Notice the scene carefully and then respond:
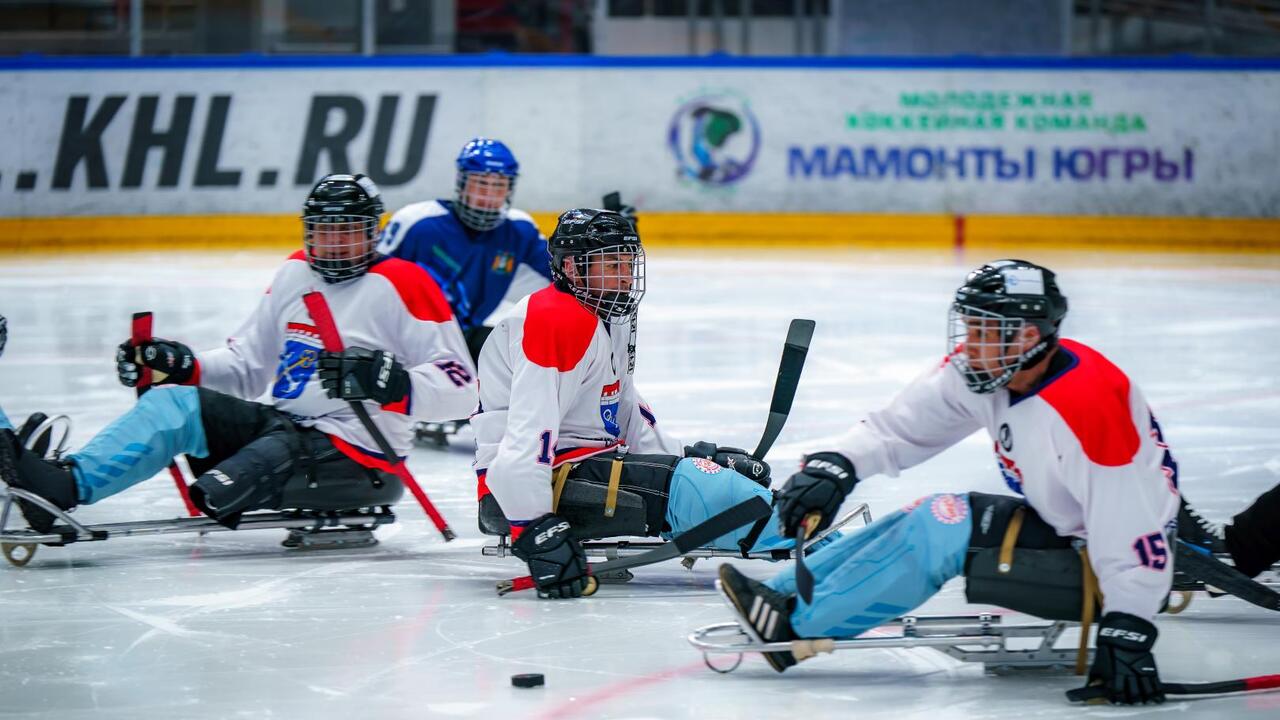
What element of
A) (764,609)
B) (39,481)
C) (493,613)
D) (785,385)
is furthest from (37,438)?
(764,609)

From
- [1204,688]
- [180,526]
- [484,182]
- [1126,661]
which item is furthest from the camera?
[484,182]

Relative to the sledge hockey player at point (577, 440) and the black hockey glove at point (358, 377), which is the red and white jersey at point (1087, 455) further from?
the black hockey glove at point (358, 377)

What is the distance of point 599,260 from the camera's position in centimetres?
429

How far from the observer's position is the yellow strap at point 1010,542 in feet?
11.3

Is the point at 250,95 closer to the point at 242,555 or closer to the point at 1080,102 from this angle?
the point at 1080,102

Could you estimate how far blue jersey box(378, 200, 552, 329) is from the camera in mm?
7012

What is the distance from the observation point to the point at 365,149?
1399 cm

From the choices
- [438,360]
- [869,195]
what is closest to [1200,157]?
[869,195]

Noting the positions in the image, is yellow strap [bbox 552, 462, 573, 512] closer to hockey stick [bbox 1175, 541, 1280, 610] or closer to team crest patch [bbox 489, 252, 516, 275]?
hockey stick [bbox 1175, 541, 1280, 610]

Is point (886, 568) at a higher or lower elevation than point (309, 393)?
lower

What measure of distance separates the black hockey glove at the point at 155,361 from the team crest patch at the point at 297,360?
28 cm

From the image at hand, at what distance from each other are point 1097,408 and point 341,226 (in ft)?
8.06

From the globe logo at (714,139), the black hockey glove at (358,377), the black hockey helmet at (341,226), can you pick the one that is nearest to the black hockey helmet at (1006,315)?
the black hockey glove at (358,377)

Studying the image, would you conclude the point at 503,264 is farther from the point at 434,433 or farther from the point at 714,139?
the point at 714,139
